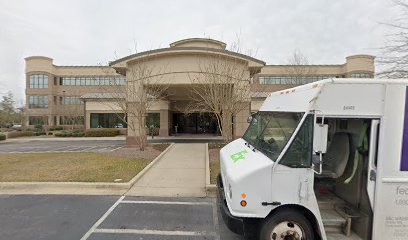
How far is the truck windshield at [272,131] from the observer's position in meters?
3.51

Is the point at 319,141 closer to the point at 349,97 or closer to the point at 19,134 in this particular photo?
the point at 349,97

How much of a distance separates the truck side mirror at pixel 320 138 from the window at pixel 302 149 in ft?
0.23

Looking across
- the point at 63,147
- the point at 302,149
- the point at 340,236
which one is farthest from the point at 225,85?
the point at 63,147

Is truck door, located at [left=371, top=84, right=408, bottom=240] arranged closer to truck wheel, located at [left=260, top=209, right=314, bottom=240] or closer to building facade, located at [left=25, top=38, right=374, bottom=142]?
truck wheel, located at [left=260, top=209, right=314, bottom=240]

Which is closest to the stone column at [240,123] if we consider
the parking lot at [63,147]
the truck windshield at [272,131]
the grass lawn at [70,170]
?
the grass lawn at [70,170]

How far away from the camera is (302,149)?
10.9 ft

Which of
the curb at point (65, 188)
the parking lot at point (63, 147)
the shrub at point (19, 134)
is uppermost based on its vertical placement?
the curb at point (65, 188)

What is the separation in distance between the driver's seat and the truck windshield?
1.20 metres

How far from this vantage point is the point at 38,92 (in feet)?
160

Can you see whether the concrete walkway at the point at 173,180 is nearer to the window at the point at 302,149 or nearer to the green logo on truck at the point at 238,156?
the green logo on truck at the point at 238,156

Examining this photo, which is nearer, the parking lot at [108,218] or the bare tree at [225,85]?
the parking lot at [108,218]

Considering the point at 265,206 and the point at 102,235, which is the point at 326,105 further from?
the point at 102,235

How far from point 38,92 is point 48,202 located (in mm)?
54072

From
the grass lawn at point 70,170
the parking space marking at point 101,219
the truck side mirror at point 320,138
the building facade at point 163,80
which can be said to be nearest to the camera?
the truck side mirror at point 320,138
